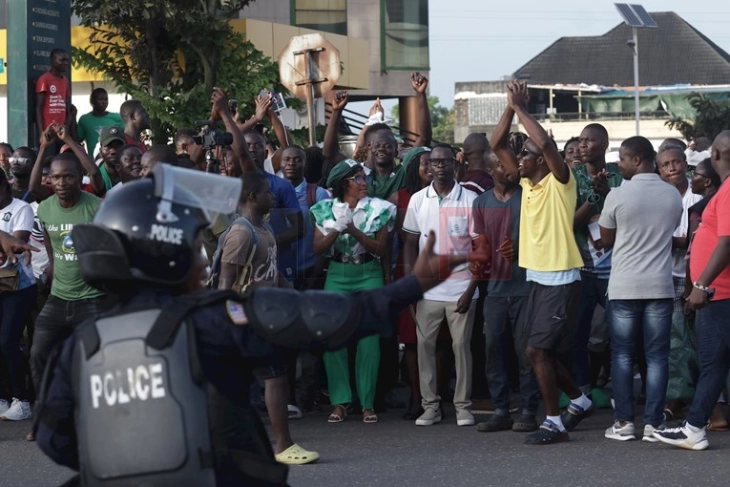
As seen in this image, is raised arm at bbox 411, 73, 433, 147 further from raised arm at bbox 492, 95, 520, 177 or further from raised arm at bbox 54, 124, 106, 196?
raised arm at bbox 54, 124, 106, 196

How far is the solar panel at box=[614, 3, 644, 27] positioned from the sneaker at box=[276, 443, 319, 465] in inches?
1049

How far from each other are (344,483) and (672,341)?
3048mm

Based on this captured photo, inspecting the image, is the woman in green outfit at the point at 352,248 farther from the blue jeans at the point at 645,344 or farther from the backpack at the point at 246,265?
the blue jeans at the point at 645,344

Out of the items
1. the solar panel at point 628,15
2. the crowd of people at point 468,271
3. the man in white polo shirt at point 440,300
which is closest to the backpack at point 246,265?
the crowd of people at point 468,271

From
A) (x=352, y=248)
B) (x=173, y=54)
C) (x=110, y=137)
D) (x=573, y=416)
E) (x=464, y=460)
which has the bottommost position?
(x=464, y=460)

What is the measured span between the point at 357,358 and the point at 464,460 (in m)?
1.68

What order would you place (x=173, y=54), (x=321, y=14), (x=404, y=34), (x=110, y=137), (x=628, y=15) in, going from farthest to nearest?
(x=404, y=34) < (x=628, y=15) < (x=321, y=14) < (x=173, y=54) < (x=110, y=137)

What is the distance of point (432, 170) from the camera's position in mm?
9211

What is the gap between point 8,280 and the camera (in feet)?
30.3

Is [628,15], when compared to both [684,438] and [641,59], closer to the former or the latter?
[684,438]

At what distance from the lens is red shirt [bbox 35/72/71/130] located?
13843 mm

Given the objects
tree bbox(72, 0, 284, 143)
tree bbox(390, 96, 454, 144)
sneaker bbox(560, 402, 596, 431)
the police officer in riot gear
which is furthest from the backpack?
tree bbox(390, 96, 454, 144)

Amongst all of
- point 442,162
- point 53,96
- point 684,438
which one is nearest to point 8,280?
point 442,162

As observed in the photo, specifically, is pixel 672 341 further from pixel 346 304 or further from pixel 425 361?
pixel 346 304
